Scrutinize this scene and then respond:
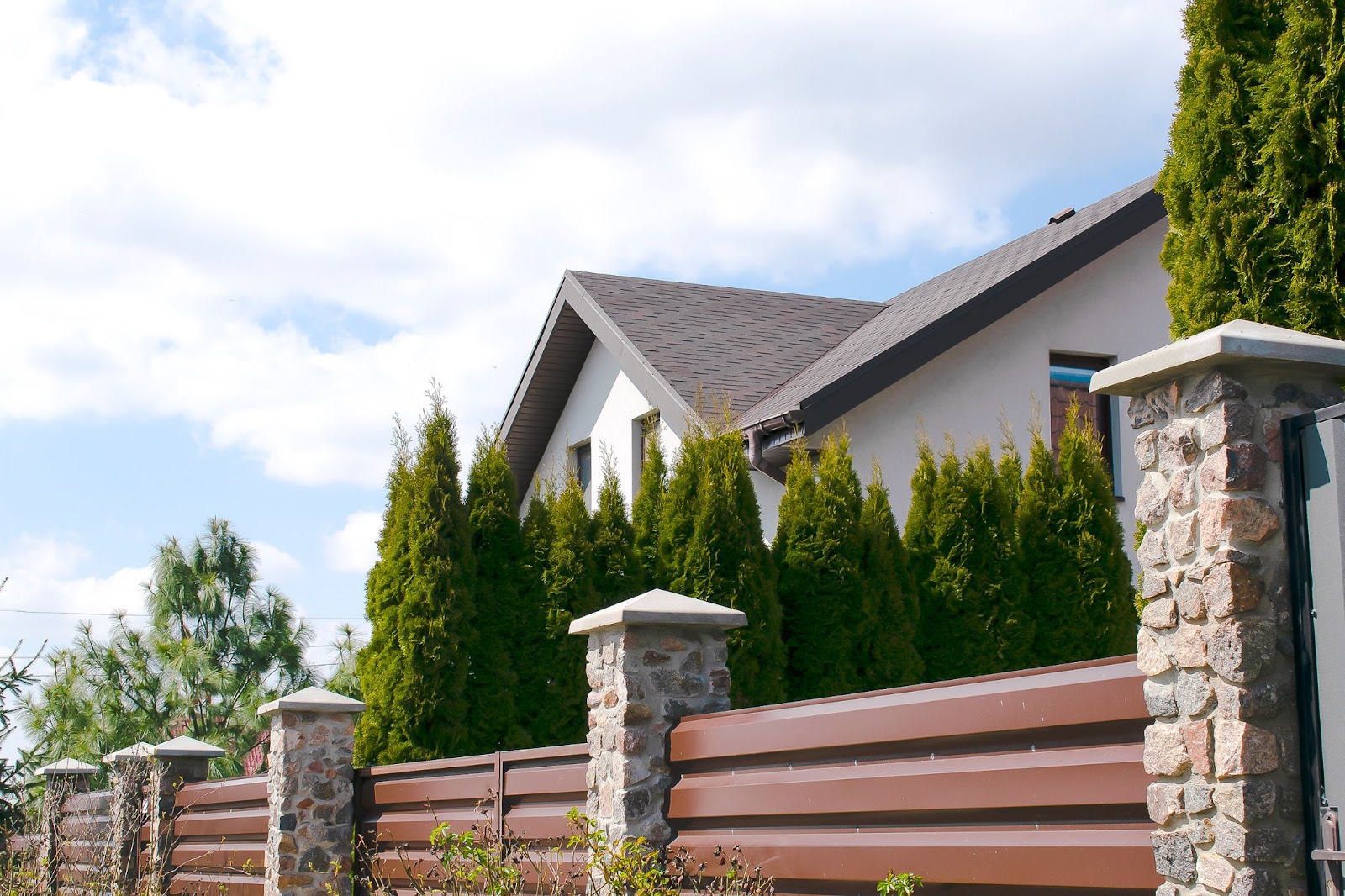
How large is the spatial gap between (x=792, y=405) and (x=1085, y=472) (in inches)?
90.3

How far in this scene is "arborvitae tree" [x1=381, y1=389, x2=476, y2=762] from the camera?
9398 millimetres

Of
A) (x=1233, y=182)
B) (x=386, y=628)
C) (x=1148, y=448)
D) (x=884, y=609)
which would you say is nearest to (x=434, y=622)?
(x=386, y=628)

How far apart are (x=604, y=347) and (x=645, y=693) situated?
884cm

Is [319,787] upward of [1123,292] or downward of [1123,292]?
downward

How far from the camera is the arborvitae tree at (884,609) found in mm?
8977

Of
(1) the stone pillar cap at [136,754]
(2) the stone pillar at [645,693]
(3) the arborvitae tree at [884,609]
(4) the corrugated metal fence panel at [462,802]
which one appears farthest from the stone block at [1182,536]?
(1) the stone pillar cap at [136,754]

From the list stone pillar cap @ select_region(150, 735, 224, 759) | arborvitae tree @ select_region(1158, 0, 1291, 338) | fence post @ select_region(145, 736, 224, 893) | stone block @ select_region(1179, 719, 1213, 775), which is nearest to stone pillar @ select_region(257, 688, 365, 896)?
fence post @ select_region(145, 736, 224, 893)

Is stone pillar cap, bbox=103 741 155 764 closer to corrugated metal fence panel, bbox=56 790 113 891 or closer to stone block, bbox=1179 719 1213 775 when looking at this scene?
corrugated metal fence panel, bbox=56 790 113 891

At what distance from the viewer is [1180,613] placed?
3.35 m

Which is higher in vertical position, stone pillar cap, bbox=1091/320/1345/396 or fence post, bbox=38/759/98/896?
stone pillar cap, bbox=1091/320/1345/396

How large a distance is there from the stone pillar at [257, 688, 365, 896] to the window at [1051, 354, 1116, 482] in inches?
264

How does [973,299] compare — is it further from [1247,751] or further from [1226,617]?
[1247,751]

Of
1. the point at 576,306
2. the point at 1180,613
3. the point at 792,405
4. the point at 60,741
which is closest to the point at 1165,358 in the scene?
the point at 1180,613

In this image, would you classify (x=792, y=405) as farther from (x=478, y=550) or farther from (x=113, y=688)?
(x=113, y=688)
